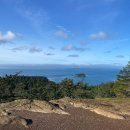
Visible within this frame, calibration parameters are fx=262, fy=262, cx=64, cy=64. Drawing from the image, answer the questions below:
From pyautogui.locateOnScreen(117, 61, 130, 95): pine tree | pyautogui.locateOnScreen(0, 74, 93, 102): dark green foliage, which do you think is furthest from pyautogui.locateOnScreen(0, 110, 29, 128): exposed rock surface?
pyautogui.locateOnScreen(117, 61, 130, 95): pine tree

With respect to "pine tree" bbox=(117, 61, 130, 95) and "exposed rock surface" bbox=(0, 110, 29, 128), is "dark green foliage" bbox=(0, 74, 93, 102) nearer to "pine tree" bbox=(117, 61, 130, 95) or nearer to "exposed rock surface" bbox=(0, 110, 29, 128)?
"pine tree" bbox=(117, 61, 130, 95)

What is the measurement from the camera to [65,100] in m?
18.0

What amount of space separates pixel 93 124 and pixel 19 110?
4.39 m

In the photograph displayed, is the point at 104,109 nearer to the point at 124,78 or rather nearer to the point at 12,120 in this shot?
the point at 12,120

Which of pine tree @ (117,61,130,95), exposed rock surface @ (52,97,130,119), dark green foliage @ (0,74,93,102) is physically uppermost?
pine tree @ (117,61,130,95)

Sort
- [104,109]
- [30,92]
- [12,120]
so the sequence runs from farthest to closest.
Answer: [30,92] → [104,109] → [12,120]

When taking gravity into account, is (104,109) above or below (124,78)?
below

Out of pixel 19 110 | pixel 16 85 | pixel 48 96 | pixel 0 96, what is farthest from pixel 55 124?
pixel 16 85

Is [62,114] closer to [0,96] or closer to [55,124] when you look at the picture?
[55,124]

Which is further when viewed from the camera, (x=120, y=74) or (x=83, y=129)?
(x=120, y=74)

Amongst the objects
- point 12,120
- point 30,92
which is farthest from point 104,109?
point 30,92

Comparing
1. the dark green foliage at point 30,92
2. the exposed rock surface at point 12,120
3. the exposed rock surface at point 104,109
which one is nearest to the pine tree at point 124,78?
the dark green foliage at point 30,92

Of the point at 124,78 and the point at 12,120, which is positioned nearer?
the point at 12,120

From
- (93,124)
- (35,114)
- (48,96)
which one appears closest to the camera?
(93,124)
